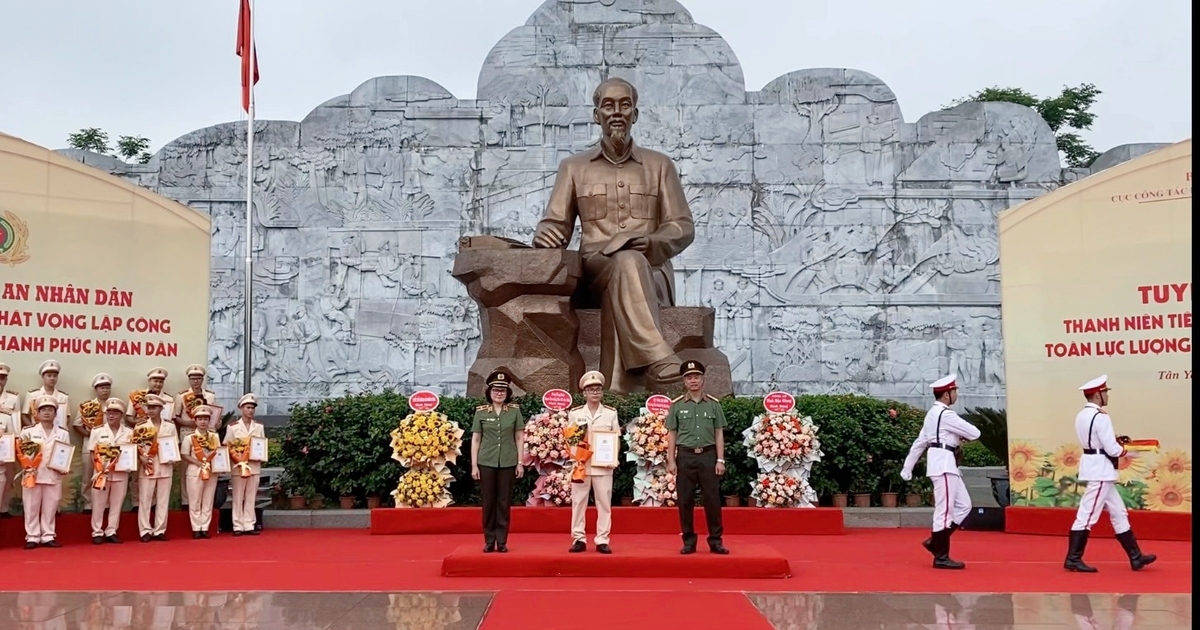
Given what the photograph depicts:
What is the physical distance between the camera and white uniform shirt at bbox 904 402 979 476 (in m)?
6.18

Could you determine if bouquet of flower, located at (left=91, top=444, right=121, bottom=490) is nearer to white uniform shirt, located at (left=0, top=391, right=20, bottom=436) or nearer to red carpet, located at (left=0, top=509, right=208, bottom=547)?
red carpet, located at (left=0, top=509, right=208, bottom=547)

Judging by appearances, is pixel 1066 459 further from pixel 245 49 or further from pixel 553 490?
pixel 245 49

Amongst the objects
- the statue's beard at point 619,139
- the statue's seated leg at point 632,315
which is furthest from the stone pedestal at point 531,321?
the statue's beard at point 619,139

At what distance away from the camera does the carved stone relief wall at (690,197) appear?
18.4 m

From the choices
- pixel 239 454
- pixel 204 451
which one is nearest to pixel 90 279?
pixel 204 451

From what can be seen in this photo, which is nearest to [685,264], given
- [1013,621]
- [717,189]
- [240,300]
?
[717,189]

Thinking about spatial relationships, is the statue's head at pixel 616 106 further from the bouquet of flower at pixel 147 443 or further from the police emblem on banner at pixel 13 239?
the police emblem on banner at pixel 13 239

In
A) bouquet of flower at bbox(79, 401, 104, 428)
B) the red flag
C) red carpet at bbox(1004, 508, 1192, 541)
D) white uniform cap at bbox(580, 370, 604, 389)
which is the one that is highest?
the red flag

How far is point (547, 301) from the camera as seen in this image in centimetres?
902

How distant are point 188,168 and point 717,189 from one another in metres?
9.32

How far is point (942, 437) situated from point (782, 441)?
1.98 m

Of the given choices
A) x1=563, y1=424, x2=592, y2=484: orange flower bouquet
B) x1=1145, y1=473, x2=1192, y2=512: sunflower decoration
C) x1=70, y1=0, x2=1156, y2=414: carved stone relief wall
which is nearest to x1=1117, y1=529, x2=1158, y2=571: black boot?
x1=1145, y1=473, x2=1192, y2=512: sunflower decoration

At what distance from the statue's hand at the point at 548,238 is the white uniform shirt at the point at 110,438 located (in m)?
3.64

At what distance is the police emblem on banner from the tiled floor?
12.0ft
